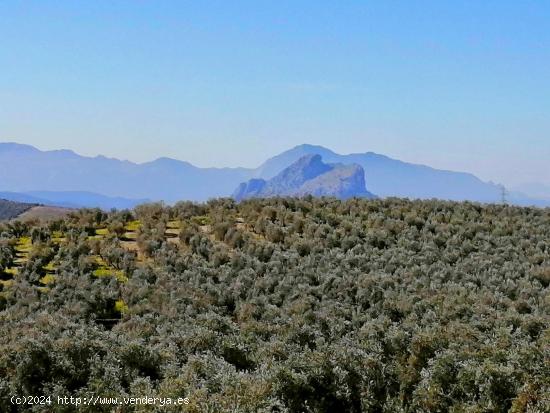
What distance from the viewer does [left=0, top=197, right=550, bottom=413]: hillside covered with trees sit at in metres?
12.3

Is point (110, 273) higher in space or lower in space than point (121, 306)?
higher

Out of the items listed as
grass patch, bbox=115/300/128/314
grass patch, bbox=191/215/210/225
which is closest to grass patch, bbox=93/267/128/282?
grass patch, bbox=115/300/128/314

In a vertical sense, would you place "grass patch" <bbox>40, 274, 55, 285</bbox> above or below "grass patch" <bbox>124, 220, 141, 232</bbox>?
below

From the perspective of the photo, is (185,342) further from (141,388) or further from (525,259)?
(525,259)

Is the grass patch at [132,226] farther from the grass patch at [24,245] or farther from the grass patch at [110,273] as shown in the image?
the grass patch at [110,273]

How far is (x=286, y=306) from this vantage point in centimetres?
2236

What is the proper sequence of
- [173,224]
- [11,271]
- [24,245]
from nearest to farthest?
1. [11,271]
2. [24,245]
3. [173,224]

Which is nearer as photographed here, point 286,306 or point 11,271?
point 286,306

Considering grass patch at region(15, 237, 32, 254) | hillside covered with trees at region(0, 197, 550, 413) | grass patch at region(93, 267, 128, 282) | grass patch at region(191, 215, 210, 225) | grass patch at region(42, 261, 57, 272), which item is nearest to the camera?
hillside covered with trees at region(0, 197, 550, 413)

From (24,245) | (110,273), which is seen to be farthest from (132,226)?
(110,273)

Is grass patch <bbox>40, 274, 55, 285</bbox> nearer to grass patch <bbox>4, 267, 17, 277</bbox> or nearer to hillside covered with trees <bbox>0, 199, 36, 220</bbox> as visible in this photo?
grass patch <bbox>4, 267, 17, 277</bbox>

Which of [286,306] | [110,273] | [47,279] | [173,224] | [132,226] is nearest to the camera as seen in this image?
[286,306]

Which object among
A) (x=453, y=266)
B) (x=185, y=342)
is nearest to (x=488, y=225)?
(x=453, y=266)

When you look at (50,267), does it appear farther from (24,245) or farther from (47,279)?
(24,245)
